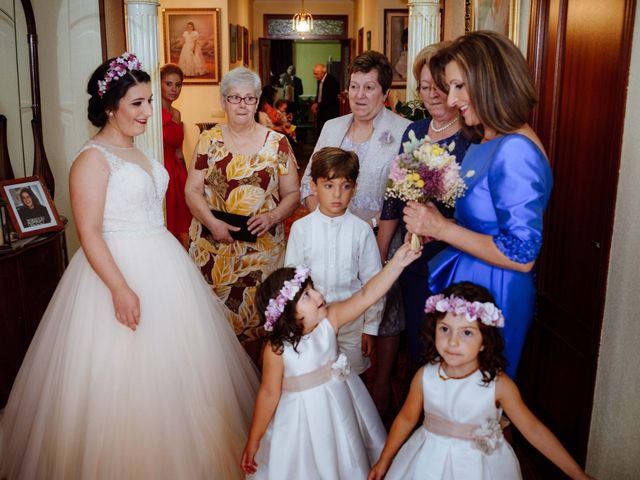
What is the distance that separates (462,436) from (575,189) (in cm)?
126

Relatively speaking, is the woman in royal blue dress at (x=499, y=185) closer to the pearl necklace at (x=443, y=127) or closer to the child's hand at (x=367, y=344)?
the pearl necklace at (x=443, y=127)

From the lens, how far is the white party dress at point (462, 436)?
6.77 ft

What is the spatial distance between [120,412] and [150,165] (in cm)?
103

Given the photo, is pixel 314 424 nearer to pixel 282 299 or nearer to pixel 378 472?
pixel 378 472

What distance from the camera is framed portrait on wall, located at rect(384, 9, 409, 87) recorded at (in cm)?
957

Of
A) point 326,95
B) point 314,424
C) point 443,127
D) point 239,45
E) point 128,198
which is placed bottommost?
point 314,424

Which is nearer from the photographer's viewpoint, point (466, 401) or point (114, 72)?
point (466, 401)

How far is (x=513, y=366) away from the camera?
7.30 ft

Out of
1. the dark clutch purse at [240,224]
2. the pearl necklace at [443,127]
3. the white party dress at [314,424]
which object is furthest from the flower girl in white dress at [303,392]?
the dark clutch purse at [240,224]

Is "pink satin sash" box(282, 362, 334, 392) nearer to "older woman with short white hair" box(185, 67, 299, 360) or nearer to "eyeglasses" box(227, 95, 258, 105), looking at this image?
"older woman with short white hair" box(185, 67, 299, 360)

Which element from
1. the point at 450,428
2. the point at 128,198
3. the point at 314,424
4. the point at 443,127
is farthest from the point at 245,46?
the point at 450,428

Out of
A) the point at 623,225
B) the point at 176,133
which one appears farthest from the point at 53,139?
the point at 623,225

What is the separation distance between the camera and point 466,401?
2.09m

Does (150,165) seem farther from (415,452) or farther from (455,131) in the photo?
(415,452)
